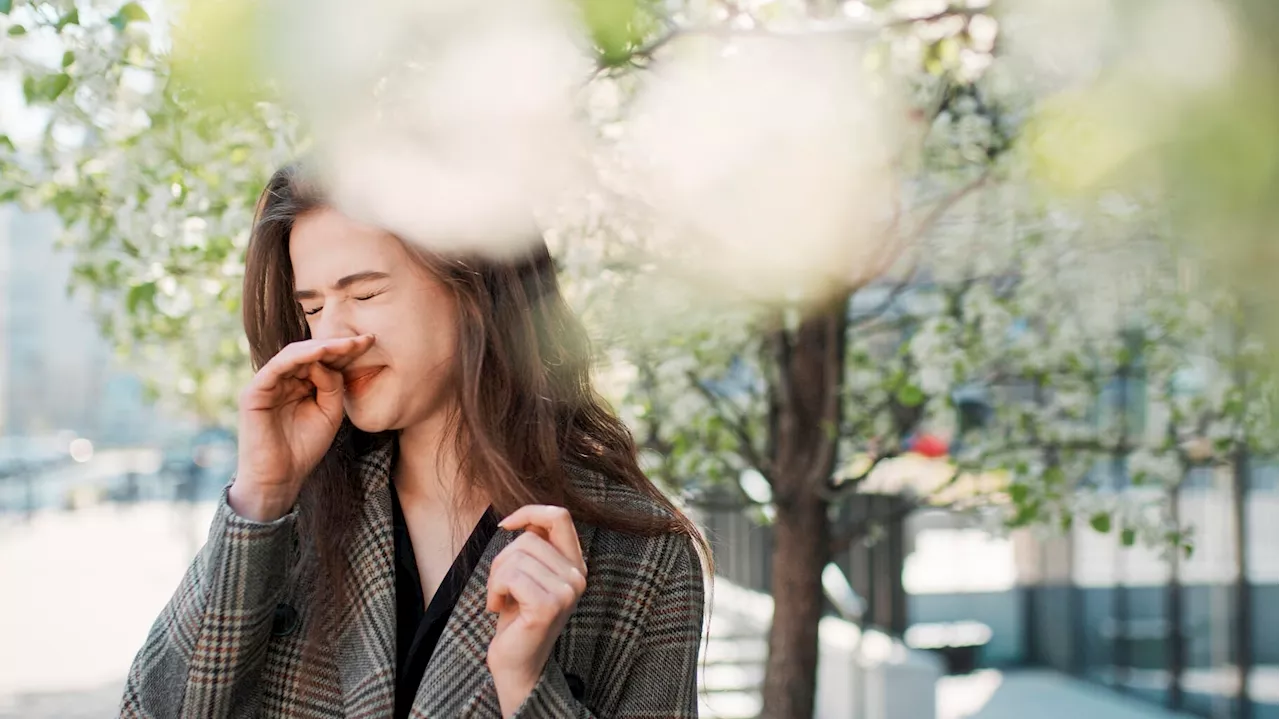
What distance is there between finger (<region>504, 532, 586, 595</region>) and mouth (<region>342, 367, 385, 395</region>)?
1.44 feet

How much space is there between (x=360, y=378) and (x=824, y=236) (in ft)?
6.46

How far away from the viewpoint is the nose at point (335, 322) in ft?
5.72

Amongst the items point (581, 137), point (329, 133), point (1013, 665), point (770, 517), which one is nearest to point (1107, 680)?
point (1013, 665)

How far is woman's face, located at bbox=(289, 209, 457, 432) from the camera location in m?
1.76

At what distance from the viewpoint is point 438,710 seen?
1.65 meters

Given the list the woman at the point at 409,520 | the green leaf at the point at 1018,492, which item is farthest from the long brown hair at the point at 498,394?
the green leaf at the point at 1018,492

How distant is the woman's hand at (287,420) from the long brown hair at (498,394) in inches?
7.1

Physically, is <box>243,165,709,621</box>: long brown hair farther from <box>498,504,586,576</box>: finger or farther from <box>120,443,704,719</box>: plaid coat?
<box>498,504,586,576</box>: finger

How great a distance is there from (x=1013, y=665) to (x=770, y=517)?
5672mm

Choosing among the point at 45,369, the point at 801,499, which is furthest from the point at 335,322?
the point at 45,369

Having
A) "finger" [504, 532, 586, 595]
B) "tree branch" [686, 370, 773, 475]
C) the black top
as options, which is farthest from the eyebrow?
"tree branch" [686, 370, 773, 475]

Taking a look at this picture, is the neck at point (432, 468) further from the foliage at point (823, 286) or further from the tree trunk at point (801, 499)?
the tree trunk at point (801, 499)

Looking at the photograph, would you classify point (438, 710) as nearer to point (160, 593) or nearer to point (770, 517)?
point (770, 517)

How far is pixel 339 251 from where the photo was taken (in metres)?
1.79
